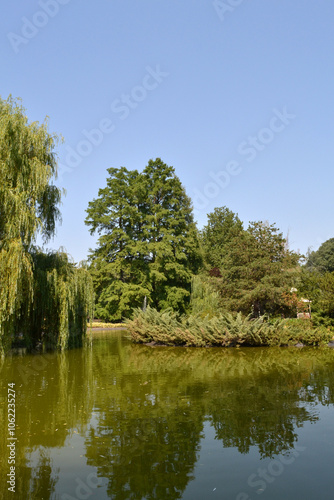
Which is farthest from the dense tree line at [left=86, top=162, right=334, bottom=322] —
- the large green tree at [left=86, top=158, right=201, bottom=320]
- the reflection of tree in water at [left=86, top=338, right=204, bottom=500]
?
the reflection of tree in water at [left=86, top=338, right=204, bottom=500]

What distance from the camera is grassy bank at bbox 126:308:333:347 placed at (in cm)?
1992

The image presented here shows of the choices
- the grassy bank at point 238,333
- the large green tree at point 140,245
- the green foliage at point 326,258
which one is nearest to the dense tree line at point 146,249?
the large green tree at point 140,245

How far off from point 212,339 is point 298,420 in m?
12.5

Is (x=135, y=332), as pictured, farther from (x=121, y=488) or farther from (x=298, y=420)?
(x=121, y=488)

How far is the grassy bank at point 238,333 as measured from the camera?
19.9 m

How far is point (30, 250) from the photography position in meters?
17.9

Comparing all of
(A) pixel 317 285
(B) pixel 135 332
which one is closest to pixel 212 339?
(B) pixel 135 332

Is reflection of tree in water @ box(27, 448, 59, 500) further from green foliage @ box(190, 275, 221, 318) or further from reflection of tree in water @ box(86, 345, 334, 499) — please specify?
green foliage @ box(190, 275, 221, 318)

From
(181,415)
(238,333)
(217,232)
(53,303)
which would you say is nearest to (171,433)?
(181,415)

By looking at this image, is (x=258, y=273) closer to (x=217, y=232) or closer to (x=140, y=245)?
(x=140, y=245)

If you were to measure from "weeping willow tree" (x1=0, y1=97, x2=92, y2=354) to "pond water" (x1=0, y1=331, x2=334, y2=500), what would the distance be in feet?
10.9

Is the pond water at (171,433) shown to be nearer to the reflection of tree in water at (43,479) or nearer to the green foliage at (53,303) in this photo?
the reflection of tree in water at (43,479)

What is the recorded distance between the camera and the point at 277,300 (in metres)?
23.9

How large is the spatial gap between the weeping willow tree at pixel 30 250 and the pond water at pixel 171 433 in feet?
10.9
